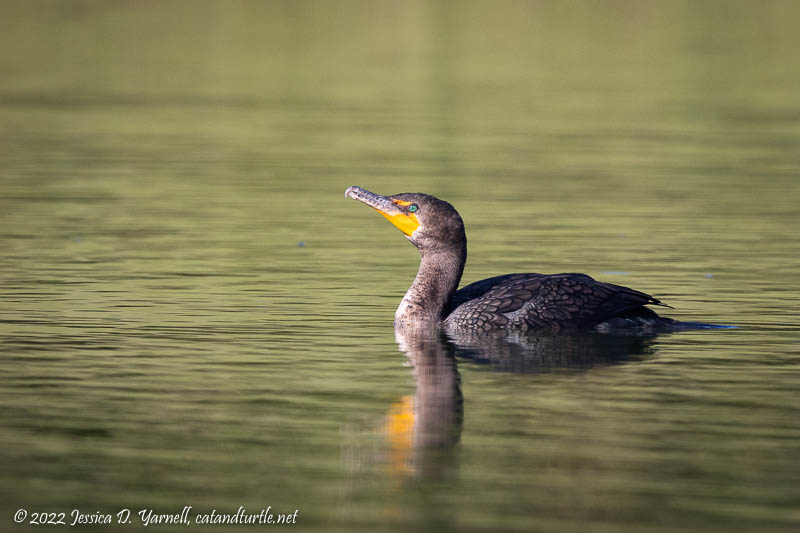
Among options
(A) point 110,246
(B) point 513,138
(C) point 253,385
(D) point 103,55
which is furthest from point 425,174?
(D) point 103,55

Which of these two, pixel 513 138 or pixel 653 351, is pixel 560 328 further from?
pixel 513 138

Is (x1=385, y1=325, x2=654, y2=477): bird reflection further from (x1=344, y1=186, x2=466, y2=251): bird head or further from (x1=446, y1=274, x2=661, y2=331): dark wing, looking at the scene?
(x1=344, y1=186, x2=466, y2=251): bird head

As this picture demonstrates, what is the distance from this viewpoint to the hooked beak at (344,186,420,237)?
13789 mm

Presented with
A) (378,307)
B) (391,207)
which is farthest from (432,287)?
(378,307)

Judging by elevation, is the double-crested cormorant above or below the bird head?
below

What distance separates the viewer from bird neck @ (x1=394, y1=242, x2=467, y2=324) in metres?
13.7

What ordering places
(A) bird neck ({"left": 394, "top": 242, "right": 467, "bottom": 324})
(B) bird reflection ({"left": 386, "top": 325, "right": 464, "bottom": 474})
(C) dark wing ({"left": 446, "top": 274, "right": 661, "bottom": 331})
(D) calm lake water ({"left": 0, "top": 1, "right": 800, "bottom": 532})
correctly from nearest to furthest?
(D) calm lake water ({"left": 0, "top": 1, "right": 800, "bottom": 532}) → (B) bird reflection ({"left": 386, "top": 325, "right": 464, "bottom": 474}) → (C) dark wing ({"left": 446, "top": 274, "right": 661, "bottom": 331}) → (A) bird neck ({"left": 394, "top": 242, "right": 467, "bottom": 324})

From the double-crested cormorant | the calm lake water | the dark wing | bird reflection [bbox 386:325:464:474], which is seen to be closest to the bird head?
the double-crested cormorant

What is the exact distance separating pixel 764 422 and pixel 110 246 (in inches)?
381

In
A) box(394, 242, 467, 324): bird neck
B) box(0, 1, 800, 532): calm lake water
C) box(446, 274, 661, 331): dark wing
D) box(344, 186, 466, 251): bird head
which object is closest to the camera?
box(0, 1, 800, 532): calm lake water

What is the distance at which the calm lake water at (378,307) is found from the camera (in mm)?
8828

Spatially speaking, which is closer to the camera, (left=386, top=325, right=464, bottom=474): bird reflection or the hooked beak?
(left=386, top=325, right=464, bottom=474): bird reflection

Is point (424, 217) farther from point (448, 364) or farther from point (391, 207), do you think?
point (448, 364)

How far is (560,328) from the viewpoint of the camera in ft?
43.8
